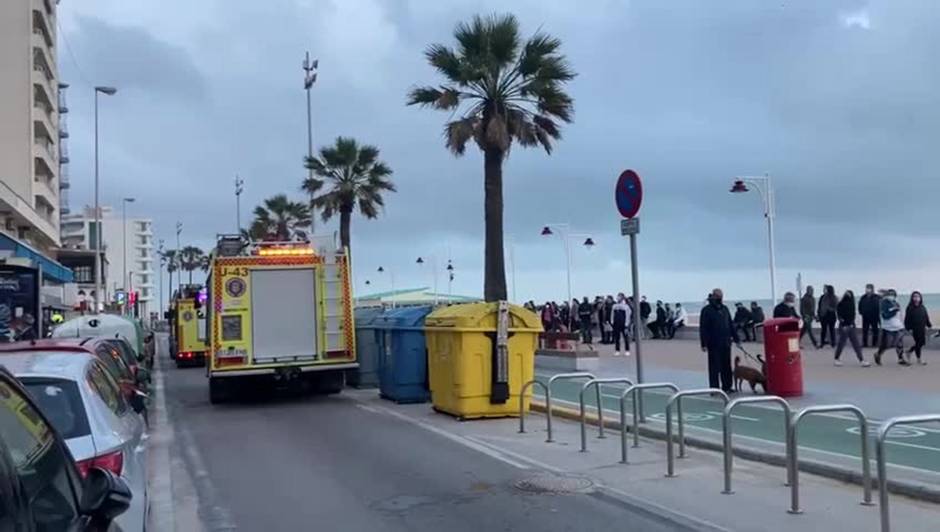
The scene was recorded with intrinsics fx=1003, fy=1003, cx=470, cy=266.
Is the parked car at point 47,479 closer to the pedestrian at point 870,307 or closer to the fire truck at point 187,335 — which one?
the pedestrian at point 870,307

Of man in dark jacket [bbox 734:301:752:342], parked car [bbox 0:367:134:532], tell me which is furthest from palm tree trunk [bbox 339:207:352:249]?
parked car [bbox 0:367:134:532]

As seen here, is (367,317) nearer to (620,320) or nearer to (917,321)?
(620,320)

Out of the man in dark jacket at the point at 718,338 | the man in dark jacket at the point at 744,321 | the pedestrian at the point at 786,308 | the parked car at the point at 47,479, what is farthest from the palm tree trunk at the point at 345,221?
the parked car at the point at 47,479

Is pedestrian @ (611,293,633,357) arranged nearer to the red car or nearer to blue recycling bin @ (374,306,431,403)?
blue recycling bin @ (374,306,431,403)

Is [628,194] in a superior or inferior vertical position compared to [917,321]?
superior

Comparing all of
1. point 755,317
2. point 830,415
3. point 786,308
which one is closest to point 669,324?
point 755,317

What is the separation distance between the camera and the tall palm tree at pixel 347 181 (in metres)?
41.3

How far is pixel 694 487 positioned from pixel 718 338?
716cm

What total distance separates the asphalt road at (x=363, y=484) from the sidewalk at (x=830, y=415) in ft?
8.12

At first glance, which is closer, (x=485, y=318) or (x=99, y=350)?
(x=99, y=350)

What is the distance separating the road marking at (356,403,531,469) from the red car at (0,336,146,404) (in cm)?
405

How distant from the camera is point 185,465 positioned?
1195 cm

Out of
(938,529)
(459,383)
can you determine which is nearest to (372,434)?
(459,383)

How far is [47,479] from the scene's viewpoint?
12.2ft
